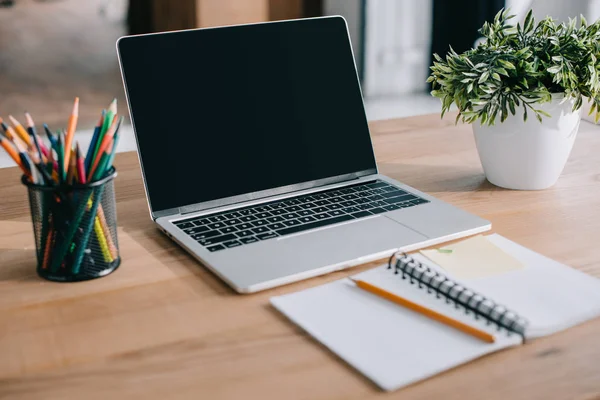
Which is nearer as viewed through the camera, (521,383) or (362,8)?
(521,383)

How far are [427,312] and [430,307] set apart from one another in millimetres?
20

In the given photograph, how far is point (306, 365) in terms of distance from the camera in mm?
705

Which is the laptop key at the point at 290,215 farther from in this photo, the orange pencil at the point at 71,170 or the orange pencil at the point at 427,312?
the orange pencil at the point at 71,170

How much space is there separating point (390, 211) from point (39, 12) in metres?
3.66

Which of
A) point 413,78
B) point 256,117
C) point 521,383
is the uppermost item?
point 256,117

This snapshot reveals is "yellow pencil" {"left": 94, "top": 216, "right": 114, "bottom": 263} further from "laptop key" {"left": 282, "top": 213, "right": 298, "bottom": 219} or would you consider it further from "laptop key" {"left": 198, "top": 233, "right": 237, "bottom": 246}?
"laptop key" {"left": 282, "top": 213, "right": 298, "bottom": 219}

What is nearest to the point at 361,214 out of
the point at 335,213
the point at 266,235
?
the point at 335,213

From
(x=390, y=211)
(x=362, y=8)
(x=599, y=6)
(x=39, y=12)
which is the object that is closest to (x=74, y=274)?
(x=390, y=211)

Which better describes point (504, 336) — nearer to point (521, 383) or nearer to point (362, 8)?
point (521, 383)

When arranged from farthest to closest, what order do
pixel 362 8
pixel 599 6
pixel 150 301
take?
1. pixel 362 8
2. pixel 599 6
3. pixel 150 301

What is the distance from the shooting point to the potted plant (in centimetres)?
109

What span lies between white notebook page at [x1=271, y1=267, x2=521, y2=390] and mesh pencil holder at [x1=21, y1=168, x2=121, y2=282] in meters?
0.22

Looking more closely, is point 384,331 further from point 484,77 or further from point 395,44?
point 395,44

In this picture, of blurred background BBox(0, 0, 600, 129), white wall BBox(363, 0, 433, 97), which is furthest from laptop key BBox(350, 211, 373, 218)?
white wall BBox(363, 0, 433, 97)
